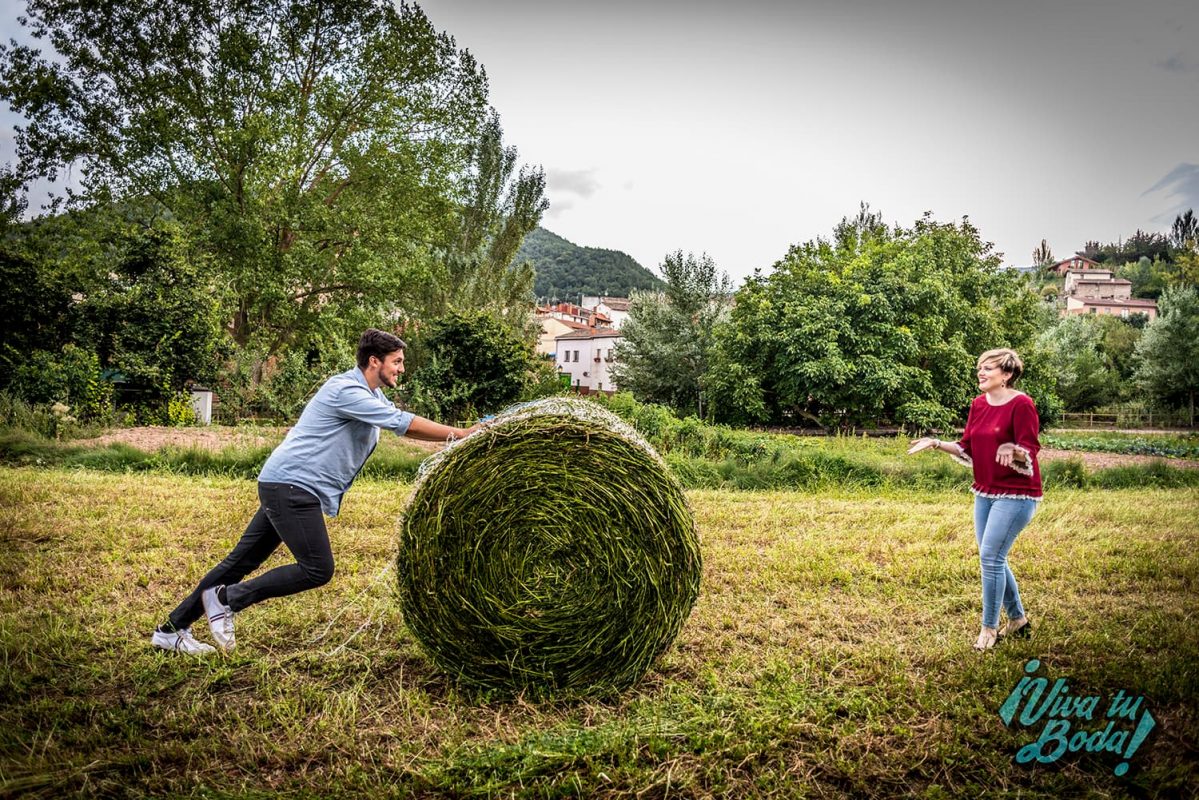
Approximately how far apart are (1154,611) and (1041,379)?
78.1ft

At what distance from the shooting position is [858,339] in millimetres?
21547

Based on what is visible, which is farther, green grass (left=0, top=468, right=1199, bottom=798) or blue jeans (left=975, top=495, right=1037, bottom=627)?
blue jeans (left=975, top=495, right=1037, bottom=627)

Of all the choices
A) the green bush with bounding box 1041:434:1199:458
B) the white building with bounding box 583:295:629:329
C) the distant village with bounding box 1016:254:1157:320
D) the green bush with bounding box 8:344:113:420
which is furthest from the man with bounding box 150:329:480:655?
the distant village with bounding box 1016:254:1157:320

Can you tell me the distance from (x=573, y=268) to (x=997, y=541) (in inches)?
3360

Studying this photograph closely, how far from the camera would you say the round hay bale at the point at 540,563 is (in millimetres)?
3945

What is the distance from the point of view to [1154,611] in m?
5.50

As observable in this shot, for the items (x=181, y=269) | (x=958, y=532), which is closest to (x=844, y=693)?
(x=958, y=532)

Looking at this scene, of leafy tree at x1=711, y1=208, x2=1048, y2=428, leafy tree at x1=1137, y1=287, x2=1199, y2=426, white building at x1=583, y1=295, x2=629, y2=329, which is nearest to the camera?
leafy tree at x1=711, y1=208, x2=1048, y2=428

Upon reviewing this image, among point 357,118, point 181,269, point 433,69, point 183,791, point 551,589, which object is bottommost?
point 183,791

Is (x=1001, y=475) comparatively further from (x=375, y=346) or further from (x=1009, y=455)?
(x=375, y=346)

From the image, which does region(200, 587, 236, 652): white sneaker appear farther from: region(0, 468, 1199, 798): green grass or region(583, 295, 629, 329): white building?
region(583, 295, 629, 329): white building

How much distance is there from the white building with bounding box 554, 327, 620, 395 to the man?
52.6 meters

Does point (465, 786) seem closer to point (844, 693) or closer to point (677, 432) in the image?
point (844, 693)

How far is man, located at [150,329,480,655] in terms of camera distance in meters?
4.22
